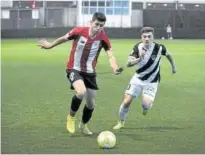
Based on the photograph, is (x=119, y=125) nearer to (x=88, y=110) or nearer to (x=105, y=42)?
(x=88, y=110)

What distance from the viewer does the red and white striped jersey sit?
889 cm

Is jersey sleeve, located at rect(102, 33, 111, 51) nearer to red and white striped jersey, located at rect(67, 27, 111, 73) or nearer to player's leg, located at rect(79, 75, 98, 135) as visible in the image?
red and white striped jersey, located at rect(67, 27, 111, 73)

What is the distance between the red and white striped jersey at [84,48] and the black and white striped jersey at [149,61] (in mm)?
675

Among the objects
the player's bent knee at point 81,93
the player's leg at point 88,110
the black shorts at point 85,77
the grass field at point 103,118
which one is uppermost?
the black shorts at point 85,77

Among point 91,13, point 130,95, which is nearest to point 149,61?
point 130,95

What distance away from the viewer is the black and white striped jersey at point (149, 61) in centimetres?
942

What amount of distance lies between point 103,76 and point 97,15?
36.6ft

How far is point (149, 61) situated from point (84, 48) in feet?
4.25

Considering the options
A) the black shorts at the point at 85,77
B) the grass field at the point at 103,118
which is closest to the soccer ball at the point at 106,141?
the grass field at the point at 103,118

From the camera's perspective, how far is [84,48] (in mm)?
8906

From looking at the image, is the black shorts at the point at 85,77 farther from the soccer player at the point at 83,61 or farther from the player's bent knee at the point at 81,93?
the player's bent knee at the point at 81,93

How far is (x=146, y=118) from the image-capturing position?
1070cm

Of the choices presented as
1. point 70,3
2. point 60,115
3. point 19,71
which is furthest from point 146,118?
point 70,3

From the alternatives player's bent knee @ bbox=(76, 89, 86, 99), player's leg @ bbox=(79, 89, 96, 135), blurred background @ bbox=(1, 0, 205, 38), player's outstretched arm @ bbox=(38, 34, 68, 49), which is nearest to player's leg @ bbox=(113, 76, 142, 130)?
player's leg @ bbox=(79, 89, 96, 135)
